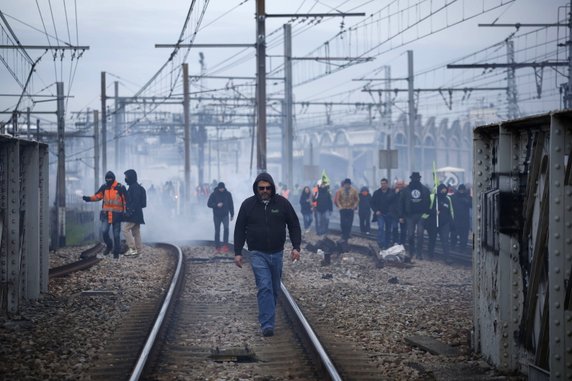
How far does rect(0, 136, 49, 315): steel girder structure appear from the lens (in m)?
11.3

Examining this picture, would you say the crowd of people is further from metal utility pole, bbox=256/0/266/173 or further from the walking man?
metal utility pole, bbox=256/0/266/173

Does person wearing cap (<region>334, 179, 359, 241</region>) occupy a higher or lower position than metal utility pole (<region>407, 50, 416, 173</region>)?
lower

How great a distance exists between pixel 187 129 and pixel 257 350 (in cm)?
3440

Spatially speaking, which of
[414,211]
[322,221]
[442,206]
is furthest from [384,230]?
[322,221]

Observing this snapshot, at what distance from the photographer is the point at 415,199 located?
66.2 feet

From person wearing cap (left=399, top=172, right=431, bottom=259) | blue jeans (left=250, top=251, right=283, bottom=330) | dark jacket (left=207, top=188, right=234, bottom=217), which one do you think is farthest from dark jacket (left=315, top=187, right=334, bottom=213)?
blue jeans (left=250, top=251, right=283, bottom=330)

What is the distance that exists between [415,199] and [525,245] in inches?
498

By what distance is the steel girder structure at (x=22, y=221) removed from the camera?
1127cm

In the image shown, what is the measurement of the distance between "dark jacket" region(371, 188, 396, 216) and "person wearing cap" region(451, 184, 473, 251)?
1632mm

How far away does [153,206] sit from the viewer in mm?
56969

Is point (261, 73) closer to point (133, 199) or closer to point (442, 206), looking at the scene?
point (133, 199)

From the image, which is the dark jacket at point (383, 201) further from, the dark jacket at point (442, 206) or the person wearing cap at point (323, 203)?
the person wearing cap at point (323, 203)

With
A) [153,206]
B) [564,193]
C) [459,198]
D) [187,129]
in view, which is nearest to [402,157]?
[153,206]

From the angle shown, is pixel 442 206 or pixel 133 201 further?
pixel 442 206
